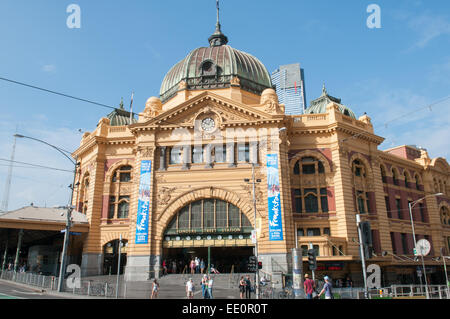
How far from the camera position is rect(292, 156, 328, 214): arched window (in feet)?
139

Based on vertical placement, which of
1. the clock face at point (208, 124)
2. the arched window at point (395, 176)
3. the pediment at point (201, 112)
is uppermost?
the pediment at point (201, 112)

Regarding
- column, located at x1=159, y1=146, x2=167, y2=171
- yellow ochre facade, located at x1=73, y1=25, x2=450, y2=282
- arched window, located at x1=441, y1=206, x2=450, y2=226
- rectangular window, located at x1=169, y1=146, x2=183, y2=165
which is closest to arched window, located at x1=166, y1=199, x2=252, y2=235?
yellow ochre facade, located at x1=73, y1=25, x2=450, y2=282

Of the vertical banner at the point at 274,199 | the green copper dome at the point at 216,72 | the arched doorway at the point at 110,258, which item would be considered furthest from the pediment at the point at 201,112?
the arched doorway at the point at 110,258

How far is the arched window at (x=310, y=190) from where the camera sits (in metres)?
42.5

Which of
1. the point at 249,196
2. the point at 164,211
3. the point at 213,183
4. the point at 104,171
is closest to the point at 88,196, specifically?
the point at 104,171

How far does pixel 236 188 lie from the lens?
3984cm

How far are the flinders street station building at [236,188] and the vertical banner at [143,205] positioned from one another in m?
0.11

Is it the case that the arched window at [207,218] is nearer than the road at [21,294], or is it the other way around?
the road at [21,294]

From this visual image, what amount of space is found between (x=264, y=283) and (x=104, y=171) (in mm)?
26511

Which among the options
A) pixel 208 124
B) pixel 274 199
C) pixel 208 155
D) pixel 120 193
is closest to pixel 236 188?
pixel 274 199

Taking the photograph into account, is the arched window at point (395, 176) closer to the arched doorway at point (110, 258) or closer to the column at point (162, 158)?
the column at point (162, 158)

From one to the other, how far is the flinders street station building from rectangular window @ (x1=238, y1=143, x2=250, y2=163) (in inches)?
4.5

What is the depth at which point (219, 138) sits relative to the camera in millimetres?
41906
